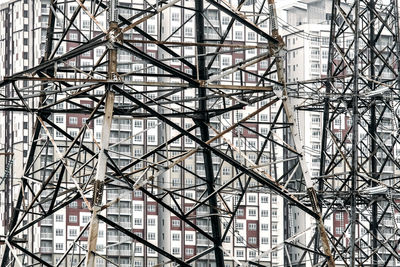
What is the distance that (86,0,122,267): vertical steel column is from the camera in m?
30.1

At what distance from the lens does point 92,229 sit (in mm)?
30188

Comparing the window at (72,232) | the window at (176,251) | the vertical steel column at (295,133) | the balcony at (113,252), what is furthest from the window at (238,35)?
the vertical steel column at (295,133)

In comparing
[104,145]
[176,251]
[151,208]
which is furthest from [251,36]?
[104,145]

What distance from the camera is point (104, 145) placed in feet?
100

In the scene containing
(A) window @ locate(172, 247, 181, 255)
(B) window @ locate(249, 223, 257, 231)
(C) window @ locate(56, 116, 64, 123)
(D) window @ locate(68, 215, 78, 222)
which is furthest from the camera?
(B) window @ locate(249, 223, 257, 231)

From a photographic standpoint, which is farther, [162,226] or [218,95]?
[162,226]

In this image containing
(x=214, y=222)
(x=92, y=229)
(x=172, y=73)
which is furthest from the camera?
(x=214, y=222)

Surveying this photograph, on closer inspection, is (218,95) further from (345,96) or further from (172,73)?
(345,96)

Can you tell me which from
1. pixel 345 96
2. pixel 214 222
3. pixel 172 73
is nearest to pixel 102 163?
pixel 172 73

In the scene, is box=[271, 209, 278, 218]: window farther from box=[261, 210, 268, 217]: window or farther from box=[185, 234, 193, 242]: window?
A: box=[185, 234, 193, 242]: window

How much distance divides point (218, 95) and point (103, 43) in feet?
15.6

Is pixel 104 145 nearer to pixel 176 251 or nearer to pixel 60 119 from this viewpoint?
pixel 176 251

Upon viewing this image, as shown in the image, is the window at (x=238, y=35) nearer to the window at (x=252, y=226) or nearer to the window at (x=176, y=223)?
the window at (x=252, y=226)

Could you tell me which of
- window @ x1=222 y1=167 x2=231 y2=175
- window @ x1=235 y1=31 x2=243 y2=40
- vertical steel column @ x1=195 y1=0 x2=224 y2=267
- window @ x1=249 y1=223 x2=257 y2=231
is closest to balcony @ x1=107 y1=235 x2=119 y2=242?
window @ x1=222 y1=167 x2=231 y2=175
